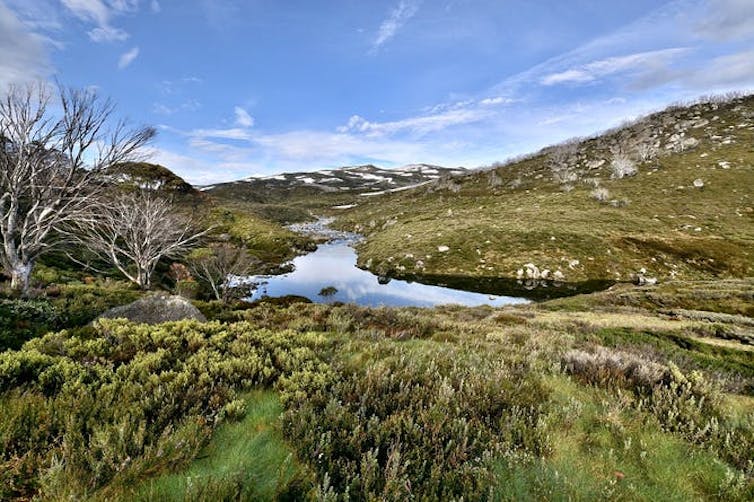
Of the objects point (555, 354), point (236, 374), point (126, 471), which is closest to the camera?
point (126, 471)

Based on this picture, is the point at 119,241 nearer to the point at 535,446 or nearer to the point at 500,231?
the point at 535,446

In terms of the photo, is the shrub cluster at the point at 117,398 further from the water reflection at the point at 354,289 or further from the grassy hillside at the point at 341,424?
the water reflection at the point at 354,289

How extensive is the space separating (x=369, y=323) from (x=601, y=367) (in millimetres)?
6356

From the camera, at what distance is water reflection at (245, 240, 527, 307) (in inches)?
1424

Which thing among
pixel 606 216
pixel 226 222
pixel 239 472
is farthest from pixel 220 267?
pixel 606 216

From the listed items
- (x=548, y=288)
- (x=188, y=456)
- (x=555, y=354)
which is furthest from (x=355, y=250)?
(x=188, y=456)

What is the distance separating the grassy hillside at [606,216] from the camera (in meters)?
42.8

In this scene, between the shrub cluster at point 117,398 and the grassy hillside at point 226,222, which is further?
the grassy hillside at point 226,222

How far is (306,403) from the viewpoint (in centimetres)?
451

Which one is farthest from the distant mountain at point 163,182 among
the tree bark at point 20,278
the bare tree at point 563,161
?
the bare tree at point 563,161

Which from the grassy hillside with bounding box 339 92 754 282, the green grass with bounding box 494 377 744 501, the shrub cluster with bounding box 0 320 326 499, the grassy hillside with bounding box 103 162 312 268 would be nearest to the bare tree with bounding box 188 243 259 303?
the grassy hillside with bounding box 103 162 312 268

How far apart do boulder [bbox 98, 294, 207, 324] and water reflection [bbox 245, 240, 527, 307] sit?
20.2m

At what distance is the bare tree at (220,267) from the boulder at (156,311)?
→ 23.7 metres

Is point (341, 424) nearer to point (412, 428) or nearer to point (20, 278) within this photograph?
point (412, 428)
